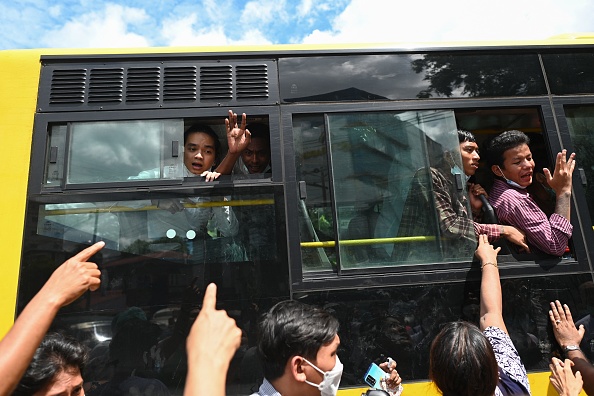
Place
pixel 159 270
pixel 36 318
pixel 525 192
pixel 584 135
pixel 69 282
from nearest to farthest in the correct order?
pixel 36 318, pixel 69 282, pixel 159 270, pixel 584 135, pixel 525 192

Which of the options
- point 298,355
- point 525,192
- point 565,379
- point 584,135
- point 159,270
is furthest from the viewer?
point 525,192

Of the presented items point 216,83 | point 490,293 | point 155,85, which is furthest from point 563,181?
point 155,85

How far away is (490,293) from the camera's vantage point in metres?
2.24

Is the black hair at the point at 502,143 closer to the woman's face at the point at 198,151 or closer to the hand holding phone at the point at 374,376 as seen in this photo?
the hand holding phone at the point at 374,376

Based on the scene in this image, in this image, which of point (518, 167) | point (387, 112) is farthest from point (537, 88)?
point (387, 112)

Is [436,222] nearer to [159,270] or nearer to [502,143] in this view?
[502,143]

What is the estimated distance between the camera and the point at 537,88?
2707 millimetres

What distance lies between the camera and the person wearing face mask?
1568 millimetres

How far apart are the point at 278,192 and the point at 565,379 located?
1723mm

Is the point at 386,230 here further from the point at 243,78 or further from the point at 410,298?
the point at 243,78

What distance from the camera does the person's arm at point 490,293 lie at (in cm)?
220

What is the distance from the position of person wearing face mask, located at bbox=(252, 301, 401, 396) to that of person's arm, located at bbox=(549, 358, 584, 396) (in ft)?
4.09

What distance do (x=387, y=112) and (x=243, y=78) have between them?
0.89 metres

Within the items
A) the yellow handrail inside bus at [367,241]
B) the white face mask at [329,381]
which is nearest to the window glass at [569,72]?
the yellow handrail inside bus at [367,241]
